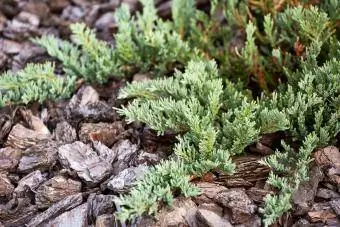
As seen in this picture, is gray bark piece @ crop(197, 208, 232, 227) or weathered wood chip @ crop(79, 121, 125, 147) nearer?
gray bark piece @ crop(197, 208, 232, 227)

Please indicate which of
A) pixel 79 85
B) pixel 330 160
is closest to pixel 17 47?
pixel 79 85

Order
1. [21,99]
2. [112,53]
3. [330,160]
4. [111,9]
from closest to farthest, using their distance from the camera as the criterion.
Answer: [330,160] < [21,99] < [112,53] < [111,9]

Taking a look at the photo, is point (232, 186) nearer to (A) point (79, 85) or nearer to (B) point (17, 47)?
(A) point (79, 85)

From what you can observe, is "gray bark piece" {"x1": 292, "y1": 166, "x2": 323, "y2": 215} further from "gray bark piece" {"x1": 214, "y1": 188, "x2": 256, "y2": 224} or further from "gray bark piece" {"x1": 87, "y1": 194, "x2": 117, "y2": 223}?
"gray bark piece" {"x1": 87, "y1": 194, "x2": 117, "y2": 223}

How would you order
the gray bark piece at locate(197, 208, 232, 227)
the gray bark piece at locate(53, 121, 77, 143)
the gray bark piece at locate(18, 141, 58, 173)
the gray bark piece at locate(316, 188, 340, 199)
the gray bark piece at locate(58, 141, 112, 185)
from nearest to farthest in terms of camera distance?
the gray bark piece at locate(197, 208, 232, 227) → the gray bark piece at locate(316, 188, 340, 199) → the gray bark piece at locate(58, 141, 112, 185) → the gray bark piece at locate(18, 141, 58, 173) → the gray bark piece at locate(53, 121, 77, 143)

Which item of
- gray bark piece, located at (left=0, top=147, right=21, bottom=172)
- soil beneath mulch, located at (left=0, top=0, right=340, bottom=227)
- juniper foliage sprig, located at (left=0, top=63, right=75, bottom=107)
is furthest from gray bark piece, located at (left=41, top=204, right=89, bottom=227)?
juniper foliage sprig, located at (left=0, top=63, right=75, bottom=107)

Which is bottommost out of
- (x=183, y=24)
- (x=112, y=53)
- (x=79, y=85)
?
(x=79, y=85)

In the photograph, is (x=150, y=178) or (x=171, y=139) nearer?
(x=150, y=178)

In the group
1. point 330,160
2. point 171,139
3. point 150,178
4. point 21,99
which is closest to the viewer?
point 150,178
